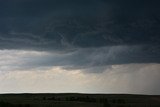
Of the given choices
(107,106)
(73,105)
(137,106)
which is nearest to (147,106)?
(137,106)

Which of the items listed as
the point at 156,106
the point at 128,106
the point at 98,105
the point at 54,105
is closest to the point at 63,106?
the point at 54,105

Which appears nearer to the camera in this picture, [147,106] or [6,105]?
[6,105]

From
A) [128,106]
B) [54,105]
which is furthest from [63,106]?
[128,106]

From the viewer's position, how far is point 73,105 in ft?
332

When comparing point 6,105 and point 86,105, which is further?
point 86,105

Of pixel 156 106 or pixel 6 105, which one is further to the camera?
pixel 156 106

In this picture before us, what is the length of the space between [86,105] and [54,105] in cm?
800

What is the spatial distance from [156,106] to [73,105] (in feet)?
69.5

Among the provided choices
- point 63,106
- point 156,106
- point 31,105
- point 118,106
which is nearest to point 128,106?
point 118,106

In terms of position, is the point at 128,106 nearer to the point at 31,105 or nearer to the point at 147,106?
the point at 147,106

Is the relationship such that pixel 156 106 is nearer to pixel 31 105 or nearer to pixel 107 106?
pixel 107 106

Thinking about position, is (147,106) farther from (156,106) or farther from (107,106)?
(107,106)

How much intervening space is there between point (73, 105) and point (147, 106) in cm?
1844

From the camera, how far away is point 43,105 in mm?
99562
